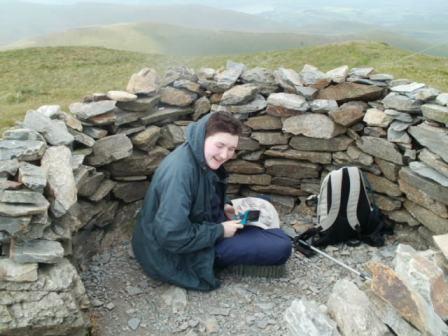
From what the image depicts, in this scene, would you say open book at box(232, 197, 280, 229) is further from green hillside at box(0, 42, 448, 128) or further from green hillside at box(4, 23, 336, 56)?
green hillside at box(4, 23, 336, 56)

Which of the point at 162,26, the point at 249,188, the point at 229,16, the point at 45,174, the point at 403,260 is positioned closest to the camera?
the point at 403,260

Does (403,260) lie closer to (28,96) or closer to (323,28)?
(28,96)

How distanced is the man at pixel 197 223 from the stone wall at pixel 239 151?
86 centimetres

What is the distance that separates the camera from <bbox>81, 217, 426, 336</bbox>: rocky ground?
5012mm

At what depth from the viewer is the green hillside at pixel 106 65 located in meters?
10.8

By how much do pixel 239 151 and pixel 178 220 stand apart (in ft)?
9.33

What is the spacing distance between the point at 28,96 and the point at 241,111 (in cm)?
595

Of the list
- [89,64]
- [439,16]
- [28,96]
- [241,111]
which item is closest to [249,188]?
[241,111]

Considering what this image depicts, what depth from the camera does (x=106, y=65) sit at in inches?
595

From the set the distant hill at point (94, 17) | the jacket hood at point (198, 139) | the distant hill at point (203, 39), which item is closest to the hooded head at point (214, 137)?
the jacket hood at point (198, 139)

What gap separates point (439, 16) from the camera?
57.2 feet

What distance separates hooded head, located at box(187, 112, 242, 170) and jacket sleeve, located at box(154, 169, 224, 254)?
11.0 inches

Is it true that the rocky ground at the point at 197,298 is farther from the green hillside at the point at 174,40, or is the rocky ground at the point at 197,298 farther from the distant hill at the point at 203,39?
the green hillside at the point at 174,40

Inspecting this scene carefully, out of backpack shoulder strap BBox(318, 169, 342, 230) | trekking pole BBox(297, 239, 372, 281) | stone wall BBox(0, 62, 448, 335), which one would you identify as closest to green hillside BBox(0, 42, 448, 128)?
stone wall BBox(0, 62, 448, 335)
